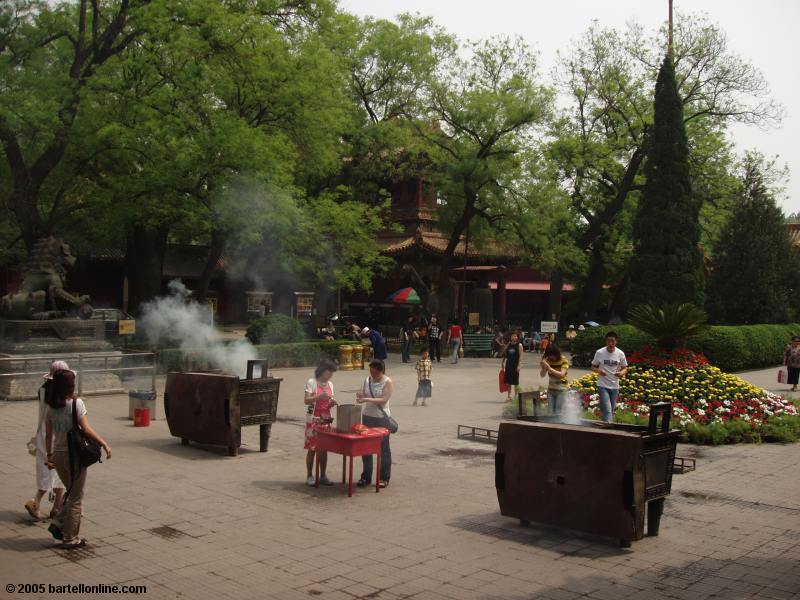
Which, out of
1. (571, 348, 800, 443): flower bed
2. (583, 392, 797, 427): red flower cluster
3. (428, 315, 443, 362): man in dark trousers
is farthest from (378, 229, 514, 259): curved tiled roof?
(583, 392, 797, 427): red flower cluster

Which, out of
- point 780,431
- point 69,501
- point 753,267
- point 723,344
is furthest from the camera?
point 753,267

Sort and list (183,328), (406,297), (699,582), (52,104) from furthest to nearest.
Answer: (406,297)
(183,328)
(52,104)
(699,582)

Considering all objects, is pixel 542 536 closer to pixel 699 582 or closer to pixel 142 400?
pixel 699 582

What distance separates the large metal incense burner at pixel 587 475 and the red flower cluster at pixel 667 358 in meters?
8.01

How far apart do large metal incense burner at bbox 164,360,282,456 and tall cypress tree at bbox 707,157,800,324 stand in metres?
25.7

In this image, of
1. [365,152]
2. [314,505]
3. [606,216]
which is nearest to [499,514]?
[314,505]

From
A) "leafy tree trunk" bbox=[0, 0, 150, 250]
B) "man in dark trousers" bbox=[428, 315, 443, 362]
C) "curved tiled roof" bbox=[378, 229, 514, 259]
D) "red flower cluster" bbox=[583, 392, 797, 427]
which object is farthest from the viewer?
"curved tiled roof" bbox=[378, 229, 514, 259]

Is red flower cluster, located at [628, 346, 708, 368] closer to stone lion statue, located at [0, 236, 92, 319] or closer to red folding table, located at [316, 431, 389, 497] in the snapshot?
red folding table, located at [316, 431, 389, 497]

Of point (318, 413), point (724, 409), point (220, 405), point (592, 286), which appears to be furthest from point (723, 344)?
point (318, 413)

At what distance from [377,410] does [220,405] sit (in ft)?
8.92

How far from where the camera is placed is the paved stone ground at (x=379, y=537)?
20.1 feet

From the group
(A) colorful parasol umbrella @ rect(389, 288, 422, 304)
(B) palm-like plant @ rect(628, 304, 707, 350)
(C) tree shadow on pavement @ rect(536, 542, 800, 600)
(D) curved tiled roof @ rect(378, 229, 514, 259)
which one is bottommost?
(C) tree shadow on pavement @ rect(536, 542, 800, 600)

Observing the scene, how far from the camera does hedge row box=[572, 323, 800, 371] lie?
2606 centimetres

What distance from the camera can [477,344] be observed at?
32.0 m
